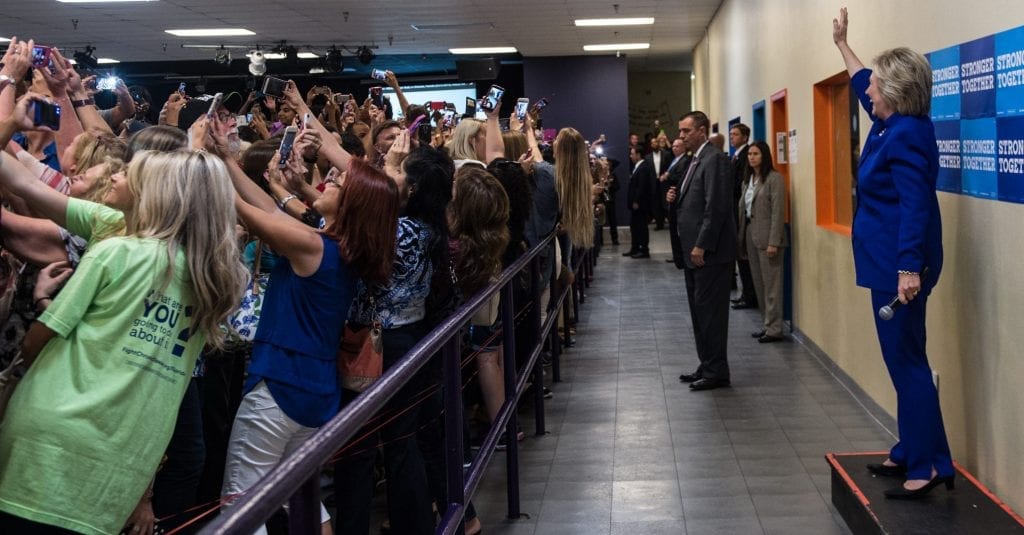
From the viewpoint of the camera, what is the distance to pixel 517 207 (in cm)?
496

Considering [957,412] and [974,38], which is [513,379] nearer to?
[957,412]

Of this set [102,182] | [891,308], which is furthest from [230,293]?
[891,308]

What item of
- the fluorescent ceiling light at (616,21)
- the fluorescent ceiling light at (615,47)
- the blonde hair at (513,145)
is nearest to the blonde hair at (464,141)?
the blonde hair at (513,145)

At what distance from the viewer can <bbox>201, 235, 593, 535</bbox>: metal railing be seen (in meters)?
1.29

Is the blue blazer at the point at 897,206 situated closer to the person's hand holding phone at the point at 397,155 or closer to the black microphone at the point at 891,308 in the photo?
the black microphone at the point at 891,308

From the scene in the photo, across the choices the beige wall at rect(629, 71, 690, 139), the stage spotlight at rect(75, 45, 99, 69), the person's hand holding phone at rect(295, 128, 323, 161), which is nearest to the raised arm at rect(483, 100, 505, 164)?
the person's hand holding phone at rect(295, 128, 323, 161)

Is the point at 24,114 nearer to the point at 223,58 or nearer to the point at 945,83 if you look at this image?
the point at 945,83

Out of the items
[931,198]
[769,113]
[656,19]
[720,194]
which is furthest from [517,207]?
[656,19]

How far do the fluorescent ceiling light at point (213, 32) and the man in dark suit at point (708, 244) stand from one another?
10.3 metres

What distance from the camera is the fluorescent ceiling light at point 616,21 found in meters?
14.3

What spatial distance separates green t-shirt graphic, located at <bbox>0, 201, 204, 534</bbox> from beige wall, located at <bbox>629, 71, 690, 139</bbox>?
2202 centimetres

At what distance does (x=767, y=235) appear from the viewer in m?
7.93

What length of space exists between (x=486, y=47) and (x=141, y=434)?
53.8 feet

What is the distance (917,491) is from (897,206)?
38.4 inches
